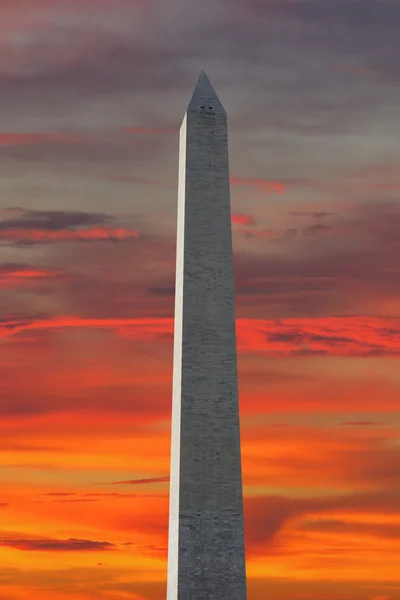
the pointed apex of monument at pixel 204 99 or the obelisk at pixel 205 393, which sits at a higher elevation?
the pointed apex of monument at pixel 204 99

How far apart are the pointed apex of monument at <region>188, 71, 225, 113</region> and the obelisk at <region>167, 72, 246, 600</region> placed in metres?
0.18

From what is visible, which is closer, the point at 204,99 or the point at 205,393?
the point at 205,393

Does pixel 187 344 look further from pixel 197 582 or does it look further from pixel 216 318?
pixel 197 582

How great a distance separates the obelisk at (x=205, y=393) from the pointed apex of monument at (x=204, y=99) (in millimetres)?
182

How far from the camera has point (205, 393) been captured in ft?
124

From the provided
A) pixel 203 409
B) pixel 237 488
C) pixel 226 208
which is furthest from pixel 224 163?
pixel 237 488

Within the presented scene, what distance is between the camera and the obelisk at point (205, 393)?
37.2 m

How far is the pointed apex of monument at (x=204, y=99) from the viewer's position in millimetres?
40406

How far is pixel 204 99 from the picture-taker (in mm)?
40656

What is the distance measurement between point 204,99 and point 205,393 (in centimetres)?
1055

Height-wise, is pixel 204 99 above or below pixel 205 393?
above

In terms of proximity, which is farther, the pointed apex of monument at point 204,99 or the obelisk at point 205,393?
the pointed apex of monument at point 204,99

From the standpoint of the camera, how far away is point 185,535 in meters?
37.2

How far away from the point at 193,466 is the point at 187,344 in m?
4.02
